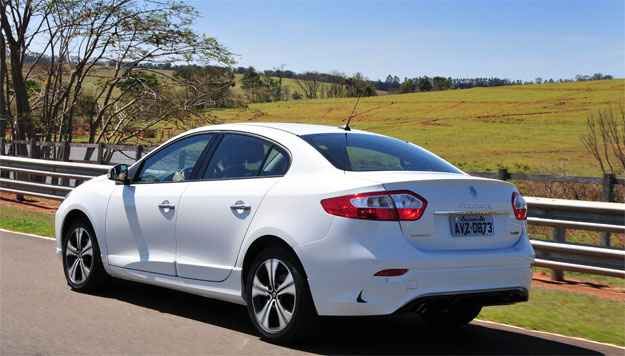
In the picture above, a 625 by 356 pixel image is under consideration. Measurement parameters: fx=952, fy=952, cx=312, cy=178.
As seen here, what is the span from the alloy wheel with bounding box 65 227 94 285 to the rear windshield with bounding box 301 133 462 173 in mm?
2602

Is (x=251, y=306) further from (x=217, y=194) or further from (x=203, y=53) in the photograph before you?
(x=203, y=53)

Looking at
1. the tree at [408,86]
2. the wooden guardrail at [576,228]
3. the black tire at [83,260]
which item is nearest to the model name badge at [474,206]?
the black tire at [83,260]

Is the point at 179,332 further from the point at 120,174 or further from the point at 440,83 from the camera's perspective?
the point at 440,83

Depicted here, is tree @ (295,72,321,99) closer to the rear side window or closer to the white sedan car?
the white sedan car

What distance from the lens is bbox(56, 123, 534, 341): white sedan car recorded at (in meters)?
5.77

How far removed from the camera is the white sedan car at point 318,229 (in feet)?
18.9

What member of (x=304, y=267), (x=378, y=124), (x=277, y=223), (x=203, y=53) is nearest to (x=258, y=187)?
(x=277, y=223)

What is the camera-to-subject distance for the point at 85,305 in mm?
7680

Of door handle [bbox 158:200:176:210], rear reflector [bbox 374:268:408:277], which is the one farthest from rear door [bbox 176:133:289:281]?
rear reflector [bbox 374:268:408:277]

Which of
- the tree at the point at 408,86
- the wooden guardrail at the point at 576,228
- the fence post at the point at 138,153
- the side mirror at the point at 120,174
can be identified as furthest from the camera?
the tree at the point at 408,86

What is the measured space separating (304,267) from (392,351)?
82cm

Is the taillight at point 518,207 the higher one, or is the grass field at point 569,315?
the taillight at point 518,207

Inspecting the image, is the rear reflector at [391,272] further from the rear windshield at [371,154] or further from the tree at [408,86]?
the tree at [408,86]

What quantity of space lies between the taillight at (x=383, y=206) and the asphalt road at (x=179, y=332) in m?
0.94
